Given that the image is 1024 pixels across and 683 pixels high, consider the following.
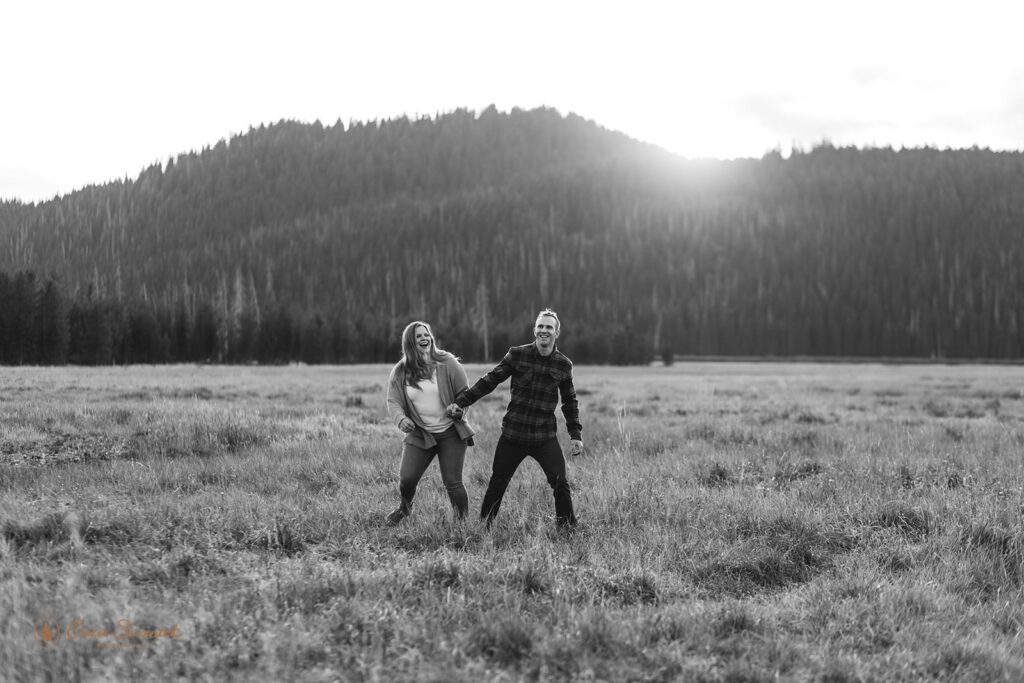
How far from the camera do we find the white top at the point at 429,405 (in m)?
6.93

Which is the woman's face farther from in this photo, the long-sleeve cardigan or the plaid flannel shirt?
the plaid flannel shirt

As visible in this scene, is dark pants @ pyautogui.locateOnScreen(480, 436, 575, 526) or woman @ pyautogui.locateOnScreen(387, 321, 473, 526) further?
woman @ pyautogui.locateOnScreen(387, 321, 473, 526)

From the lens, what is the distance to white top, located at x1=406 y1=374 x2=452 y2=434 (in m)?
6.93

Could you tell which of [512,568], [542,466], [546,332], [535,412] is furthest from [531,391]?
[512,568]

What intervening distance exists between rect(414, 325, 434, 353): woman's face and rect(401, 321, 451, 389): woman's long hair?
17 millimetres

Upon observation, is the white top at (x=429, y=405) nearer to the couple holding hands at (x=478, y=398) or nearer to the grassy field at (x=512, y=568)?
the couple holding hands at (x=478, y=398)

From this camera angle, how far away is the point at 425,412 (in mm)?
6934

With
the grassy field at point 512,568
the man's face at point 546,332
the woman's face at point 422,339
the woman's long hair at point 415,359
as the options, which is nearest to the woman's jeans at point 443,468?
the grassy field at point 512,568

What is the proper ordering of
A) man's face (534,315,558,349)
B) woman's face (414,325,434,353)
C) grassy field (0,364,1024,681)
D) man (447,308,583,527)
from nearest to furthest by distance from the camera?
grassy field (0,364,1024,681), man's face (534,315,558,349), man (447,308,583,527), woman's face (414,325,434,353)

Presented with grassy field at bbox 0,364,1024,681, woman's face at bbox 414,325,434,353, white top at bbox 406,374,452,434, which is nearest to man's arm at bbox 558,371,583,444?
grassy field at bbox 0,364,1024,681

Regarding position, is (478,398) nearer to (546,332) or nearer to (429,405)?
(429,405)

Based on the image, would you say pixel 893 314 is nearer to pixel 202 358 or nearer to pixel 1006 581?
pixel 202 358

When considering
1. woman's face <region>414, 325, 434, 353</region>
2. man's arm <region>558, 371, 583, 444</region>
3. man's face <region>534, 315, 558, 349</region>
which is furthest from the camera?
woman's face <region>414, 325, 434, 353</region>

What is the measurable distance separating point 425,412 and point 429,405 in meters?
0.08
